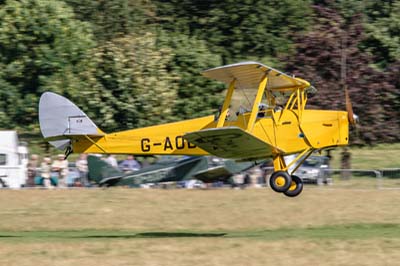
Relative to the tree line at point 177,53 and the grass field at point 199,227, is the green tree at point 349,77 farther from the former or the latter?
the grass field at point 199,227

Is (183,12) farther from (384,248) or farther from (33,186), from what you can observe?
(384,248)

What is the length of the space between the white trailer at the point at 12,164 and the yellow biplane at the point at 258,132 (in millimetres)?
8057

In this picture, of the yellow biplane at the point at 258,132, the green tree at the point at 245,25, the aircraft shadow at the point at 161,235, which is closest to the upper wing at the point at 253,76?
the yellow biplane at the point at 258,132

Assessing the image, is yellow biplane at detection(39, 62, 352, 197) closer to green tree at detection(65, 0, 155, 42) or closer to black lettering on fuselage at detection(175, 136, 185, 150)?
black lettering on fuselage at detection(175, 136, 185, 150)

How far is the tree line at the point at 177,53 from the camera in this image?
35938 millimetres

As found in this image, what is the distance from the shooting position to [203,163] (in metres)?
28.0

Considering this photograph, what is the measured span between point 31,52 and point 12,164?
414 inches

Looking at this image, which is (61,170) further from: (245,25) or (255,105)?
(245,25)

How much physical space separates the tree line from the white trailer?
6178 mm

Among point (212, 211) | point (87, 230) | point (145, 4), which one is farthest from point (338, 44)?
point (87, 230)

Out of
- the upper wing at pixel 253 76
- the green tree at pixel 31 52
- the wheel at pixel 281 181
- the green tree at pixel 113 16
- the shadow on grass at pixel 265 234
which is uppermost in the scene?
the green tree at pixel 113 16

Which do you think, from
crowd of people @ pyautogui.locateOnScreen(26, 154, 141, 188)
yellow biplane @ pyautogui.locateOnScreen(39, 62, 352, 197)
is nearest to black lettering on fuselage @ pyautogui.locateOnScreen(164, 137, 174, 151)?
yellow biplane @ pyautogui.locateOnScreen(39, 62, 352, 197)

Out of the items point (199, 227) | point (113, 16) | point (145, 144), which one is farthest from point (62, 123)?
point (113, 16)

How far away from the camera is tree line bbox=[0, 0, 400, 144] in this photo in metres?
35.9
